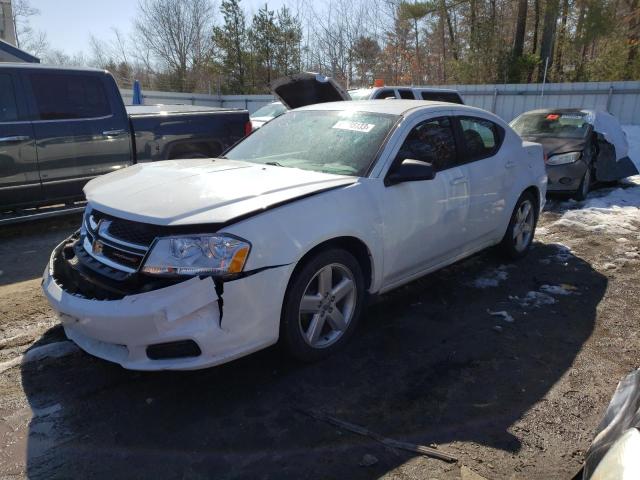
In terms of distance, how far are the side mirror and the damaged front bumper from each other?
3.83ft

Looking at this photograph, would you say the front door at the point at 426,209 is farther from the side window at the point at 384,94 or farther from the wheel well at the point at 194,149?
the side window at the point at 384,94

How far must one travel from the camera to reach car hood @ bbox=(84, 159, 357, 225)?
275 centimetres

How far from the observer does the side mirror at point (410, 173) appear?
11.6 feet

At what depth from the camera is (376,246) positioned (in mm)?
3457

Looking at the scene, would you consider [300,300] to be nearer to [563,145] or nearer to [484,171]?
[484,171]

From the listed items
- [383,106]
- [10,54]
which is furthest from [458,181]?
[10,54]

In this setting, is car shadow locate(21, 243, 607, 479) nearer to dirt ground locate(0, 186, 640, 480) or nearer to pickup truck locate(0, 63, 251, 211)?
dirt ground locate(0, 186, 640, 480)

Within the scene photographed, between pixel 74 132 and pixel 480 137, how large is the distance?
186 inches

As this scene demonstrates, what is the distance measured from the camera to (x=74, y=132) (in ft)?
19.9

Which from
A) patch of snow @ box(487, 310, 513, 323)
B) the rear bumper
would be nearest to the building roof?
the rear bumper

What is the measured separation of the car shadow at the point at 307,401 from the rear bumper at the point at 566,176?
5154 millimetres

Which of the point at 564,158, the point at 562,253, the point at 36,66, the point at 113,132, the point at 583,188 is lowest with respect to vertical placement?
the point at 562,253

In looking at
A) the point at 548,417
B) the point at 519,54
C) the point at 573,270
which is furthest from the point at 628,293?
the point at 519,54

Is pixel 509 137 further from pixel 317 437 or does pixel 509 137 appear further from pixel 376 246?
pixel 317 437
